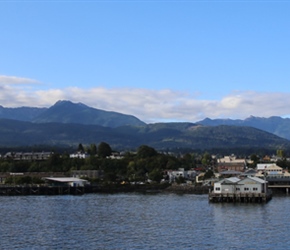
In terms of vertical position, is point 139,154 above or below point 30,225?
above

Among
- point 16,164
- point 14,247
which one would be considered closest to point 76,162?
point 16,164

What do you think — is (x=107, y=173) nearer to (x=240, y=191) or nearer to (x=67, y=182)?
(x=67, y=182)

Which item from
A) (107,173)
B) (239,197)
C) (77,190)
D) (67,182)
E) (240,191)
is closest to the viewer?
(239,197)

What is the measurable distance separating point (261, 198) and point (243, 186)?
12.5 feet

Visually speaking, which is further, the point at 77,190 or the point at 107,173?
the point at 107,173

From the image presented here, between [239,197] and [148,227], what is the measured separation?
103 ft

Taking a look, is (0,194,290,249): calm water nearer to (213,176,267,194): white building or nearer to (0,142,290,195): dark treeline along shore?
(213,176,267,194): white building

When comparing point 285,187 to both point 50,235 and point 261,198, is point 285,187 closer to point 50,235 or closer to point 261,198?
point 261,198

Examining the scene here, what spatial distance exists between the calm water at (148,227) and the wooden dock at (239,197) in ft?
23.4

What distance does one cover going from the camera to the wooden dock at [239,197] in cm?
7569

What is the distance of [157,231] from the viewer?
1788 inches

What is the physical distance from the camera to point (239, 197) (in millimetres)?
76625

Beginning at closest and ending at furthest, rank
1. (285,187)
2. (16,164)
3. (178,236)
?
(178,236) < (285,187) < (16,164)

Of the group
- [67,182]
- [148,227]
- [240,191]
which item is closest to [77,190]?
[67,182]
